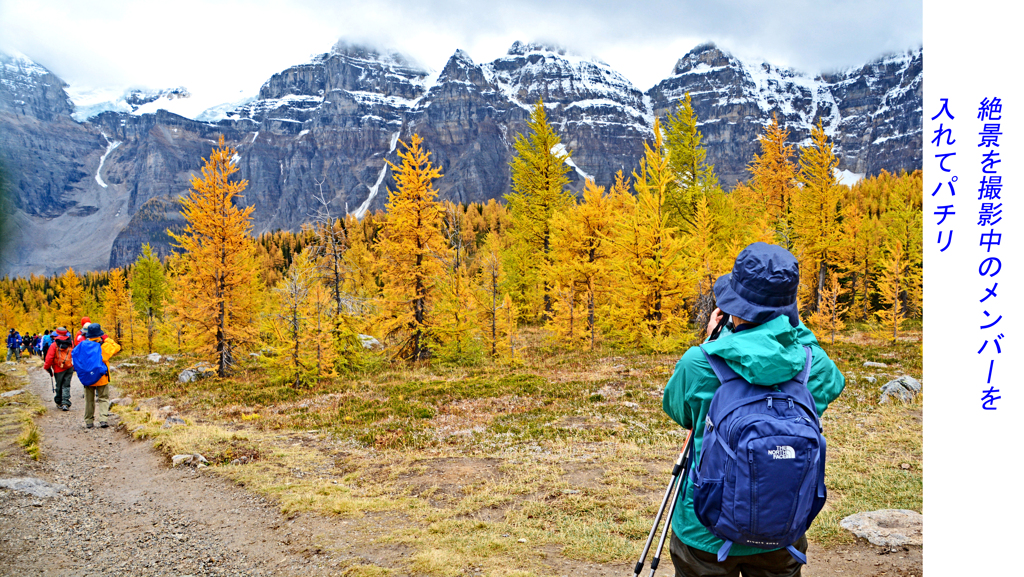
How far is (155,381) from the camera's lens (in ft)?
66.7

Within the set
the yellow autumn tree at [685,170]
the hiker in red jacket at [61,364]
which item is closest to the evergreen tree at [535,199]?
the yellow autumn tree at [685,170]

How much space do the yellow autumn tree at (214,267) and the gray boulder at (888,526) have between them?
70.0 feet

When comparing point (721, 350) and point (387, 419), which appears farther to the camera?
point (387, 419)

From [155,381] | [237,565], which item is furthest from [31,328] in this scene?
[237,565]

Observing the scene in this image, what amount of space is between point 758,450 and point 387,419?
37.0ft

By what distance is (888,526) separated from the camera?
557cm

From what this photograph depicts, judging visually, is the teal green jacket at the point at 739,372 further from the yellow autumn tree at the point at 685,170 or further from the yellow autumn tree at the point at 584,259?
the yellow autumn tree at the point at 685,170

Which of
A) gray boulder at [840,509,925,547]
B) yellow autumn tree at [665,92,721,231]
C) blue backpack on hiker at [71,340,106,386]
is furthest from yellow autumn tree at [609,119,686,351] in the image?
blue backpack on hiker at [71,340,106,386]

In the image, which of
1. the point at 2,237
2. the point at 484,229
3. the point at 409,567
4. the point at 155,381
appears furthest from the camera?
the point at 484,229

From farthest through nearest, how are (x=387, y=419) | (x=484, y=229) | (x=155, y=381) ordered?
(x=484, y=229)
(x=155, y=381)
(x=387, y=419)

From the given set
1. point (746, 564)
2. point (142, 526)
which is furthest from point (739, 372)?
point (142, 526)

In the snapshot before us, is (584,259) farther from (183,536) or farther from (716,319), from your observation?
(716,319)
